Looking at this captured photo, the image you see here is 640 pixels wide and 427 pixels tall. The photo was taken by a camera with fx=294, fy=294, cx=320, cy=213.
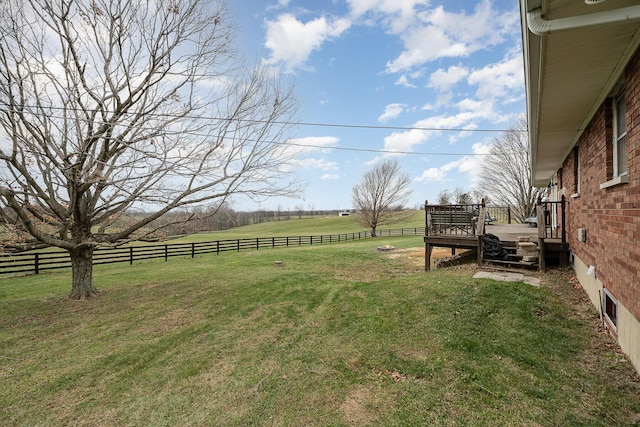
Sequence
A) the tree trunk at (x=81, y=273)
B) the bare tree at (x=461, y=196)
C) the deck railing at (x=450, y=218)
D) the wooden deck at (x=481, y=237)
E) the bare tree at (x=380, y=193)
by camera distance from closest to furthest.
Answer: the wooden deck at (x=481, y=237) → the tree trunk at (x=81, y=273) → the deck railing at (x=450, y=218) → the bare tree at (x=380, y=193) → the bare tree at (x=461, y=196)

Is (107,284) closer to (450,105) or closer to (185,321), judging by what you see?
(185,321)

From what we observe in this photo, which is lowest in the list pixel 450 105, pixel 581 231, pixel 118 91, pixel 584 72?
pixel 581 231

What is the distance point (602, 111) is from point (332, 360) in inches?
209

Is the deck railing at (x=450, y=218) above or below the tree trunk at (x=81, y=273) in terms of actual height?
above

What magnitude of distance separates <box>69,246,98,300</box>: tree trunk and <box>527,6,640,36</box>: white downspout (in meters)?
9.54

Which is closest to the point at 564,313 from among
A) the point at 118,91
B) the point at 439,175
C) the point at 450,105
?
the point at 118,91

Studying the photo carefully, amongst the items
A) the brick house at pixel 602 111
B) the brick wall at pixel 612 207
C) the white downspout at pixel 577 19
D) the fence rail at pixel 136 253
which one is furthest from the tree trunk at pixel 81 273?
the brick wall at pixel 612 207

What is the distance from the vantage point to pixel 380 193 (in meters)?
33.4

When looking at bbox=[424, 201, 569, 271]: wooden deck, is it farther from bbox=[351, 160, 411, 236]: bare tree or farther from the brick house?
bbox=[351, 160, 411, 236]: bare tree

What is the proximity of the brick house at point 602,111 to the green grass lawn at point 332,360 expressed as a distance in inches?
29.5

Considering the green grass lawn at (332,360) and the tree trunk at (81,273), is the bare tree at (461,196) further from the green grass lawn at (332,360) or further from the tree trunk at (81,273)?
the tree trunk at (81,273)

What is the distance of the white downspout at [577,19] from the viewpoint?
238 centimetres

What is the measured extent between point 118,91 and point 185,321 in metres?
5.80

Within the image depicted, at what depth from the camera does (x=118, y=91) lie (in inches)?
285
